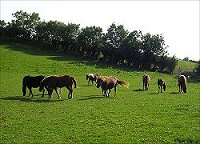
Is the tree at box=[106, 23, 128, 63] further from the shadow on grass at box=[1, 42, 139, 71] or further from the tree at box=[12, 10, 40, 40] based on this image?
the tree at box=[12, 10, 40, 40]

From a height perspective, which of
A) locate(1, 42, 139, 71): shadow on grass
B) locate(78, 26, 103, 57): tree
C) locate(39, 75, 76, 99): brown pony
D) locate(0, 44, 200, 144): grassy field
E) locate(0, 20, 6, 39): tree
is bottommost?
locate(0, 44, 200, 144): grassy field

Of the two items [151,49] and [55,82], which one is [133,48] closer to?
[151,49]

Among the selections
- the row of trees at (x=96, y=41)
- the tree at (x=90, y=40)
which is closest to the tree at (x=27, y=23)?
the row of trees at (x=96, y=41)

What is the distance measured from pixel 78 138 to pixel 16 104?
11988 mm

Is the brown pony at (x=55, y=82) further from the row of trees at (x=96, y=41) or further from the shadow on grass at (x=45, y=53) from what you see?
the row of trees at (x=96, y=41)

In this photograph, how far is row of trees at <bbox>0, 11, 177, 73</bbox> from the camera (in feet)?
272

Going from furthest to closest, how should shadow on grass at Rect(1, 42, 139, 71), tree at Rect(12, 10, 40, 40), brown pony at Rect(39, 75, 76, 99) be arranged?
tree at Rect(12, 10, 40, 40), shadow on grass at Rect(1, 42, 139, 71), brown pony at Rect(39, 75, 76, 99)

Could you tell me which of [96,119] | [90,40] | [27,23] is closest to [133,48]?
[90,40]

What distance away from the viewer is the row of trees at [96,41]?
8294 cm

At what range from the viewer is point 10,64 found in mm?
69438

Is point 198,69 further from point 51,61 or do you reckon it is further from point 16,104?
point 16,104

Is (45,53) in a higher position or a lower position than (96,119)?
higher

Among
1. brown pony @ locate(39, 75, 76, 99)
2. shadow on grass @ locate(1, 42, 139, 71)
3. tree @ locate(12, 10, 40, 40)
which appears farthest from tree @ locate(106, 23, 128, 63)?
brown pony @ locate(39, 75, 76, 99)

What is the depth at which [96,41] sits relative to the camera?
291ft
